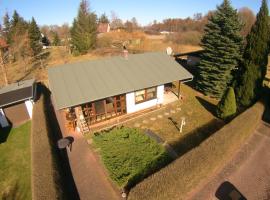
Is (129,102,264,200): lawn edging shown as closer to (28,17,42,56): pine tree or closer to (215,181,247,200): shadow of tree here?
(215,181,247,200): shadow of tree

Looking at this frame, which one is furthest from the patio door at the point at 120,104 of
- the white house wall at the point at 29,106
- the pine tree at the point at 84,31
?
the pine tree at the point at 84,31

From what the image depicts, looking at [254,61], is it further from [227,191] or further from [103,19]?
[103,19]

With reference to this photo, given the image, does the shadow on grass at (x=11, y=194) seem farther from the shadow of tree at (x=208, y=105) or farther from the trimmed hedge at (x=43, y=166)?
the shadow of tree at (x=208, y=105)

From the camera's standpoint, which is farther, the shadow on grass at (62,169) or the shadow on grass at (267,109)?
the shadow on grass at (267,109)

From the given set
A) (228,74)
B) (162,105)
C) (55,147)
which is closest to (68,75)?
(55,147)

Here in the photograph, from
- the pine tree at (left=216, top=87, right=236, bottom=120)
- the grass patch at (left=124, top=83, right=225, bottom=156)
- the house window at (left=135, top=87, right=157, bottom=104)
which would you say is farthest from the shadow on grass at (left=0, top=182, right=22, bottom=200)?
the pine tree at (left=216, top=87, right=236, bottom=120)

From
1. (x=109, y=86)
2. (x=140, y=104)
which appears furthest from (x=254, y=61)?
(x=109, y=86)

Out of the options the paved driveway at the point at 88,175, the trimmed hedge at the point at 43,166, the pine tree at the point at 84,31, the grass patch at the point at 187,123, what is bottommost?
the paved driveway at the point at 88,175
